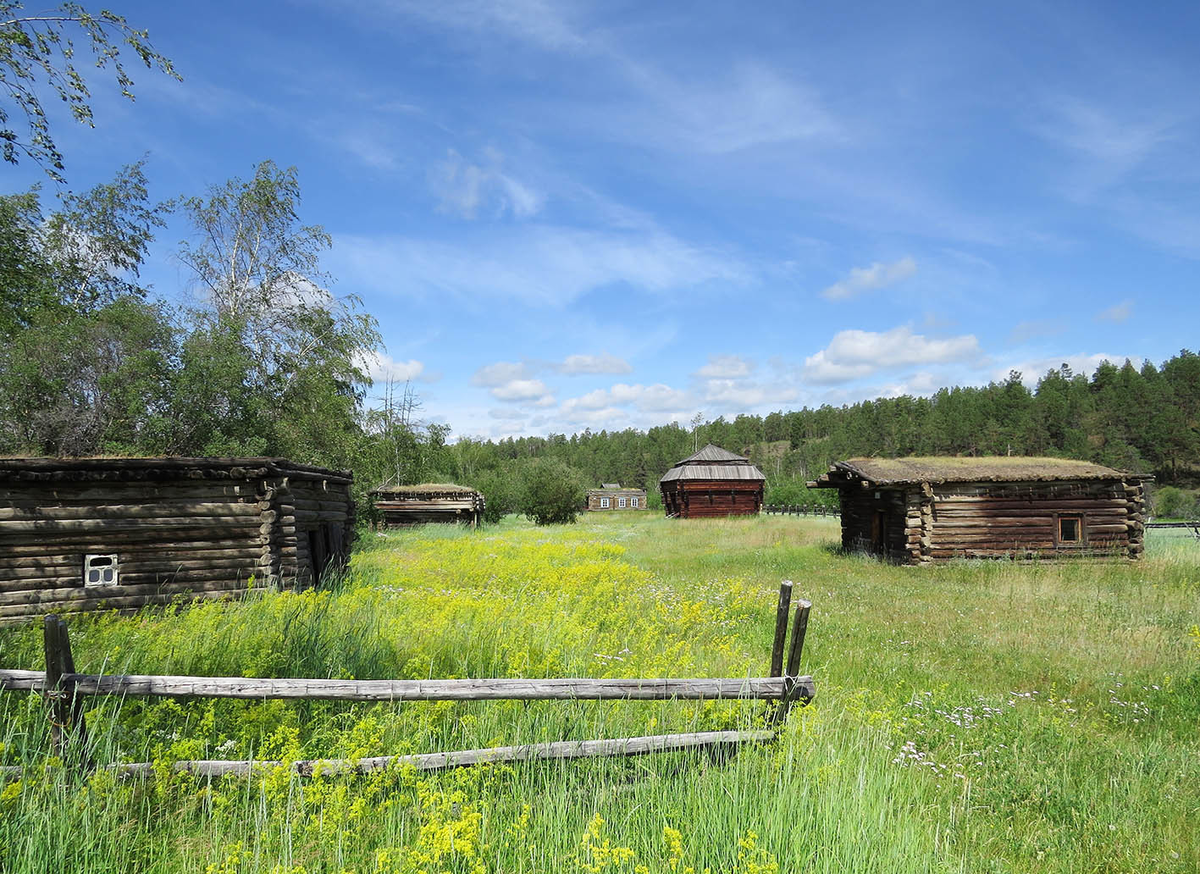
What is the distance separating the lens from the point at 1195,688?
763cm

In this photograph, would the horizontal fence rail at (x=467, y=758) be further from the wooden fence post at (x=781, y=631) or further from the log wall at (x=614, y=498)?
the log wall at (x=614, y=498)

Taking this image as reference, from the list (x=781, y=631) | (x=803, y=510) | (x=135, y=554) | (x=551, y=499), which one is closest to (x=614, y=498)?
(x=803, y=510)

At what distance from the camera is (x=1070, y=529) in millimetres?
20953

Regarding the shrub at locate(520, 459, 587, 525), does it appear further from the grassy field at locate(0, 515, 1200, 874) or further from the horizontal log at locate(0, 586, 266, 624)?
the grassy field at locate(0, 515, 1200, 874)

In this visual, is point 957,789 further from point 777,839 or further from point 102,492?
point 102,492

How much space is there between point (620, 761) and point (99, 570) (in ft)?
39.5

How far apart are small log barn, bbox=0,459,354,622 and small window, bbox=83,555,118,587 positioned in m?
0.02

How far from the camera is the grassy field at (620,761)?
3.88 metres

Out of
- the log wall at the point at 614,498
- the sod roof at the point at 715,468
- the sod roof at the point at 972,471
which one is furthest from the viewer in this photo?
the log wall at the point at 614,498

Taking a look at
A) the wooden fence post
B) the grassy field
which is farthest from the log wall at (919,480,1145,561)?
the wooden fence post

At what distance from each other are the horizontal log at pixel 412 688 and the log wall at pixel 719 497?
43864mm

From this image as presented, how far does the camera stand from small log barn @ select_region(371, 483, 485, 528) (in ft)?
124

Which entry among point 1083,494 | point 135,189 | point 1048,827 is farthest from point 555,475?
point 1048,827

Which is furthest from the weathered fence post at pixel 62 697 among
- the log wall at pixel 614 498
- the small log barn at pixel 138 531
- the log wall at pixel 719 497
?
the log wall at pixel 614 498
